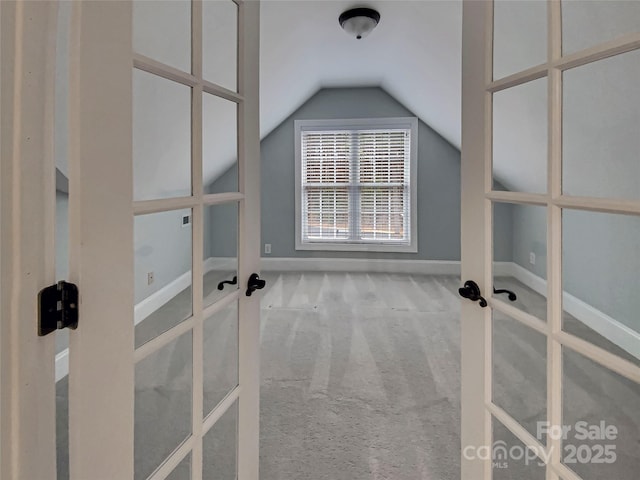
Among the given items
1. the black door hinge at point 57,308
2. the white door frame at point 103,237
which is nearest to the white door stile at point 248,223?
the white door frame at point 103,237

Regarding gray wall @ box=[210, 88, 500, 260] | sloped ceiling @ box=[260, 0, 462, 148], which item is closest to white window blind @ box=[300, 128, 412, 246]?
gray wall @ box=[210, 88, 500, 260]

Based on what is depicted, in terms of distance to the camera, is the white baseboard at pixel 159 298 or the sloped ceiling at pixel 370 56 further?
the sloped ceiling at pixel 370 56

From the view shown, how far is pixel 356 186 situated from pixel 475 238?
411cm

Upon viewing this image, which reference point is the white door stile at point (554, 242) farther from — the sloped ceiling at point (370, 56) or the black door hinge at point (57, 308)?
the sloped ceiling at point (370, 56)

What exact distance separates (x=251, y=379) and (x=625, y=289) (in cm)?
112

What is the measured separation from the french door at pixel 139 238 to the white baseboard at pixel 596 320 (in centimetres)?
84

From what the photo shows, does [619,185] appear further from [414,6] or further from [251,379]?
[414,6]

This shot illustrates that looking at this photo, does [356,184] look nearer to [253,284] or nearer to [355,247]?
[355,247]

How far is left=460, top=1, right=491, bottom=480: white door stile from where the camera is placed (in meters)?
1.03

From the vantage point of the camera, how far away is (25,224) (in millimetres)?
557

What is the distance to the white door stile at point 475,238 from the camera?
1.03 m

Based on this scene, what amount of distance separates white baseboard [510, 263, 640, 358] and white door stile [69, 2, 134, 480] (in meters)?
0.95

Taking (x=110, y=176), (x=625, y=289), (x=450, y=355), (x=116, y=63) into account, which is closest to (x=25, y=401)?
(x=110, y=176)

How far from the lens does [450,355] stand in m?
2.56
